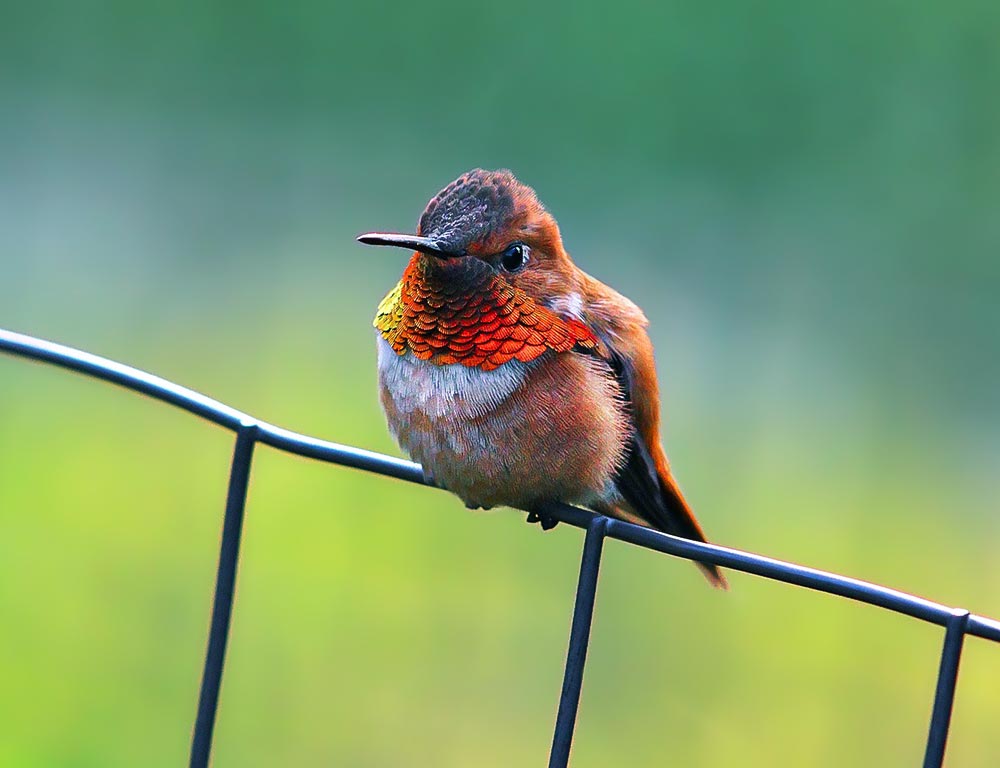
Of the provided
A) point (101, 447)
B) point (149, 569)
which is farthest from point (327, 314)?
point (149, 569)

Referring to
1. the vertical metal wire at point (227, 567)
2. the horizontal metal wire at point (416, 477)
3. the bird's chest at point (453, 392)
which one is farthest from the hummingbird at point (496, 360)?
the vertical metal wire at point (227, 567)

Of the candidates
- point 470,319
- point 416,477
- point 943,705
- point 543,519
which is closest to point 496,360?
point 470,319

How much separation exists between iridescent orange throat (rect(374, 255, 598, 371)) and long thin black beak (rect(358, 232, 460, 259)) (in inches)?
1.7

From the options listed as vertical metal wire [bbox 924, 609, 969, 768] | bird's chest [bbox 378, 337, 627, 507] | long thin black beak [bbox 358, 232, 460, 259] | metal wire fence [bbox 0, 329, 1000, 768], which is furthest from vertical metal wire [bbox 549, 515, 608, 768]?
bird's chest [bbox 378, 337, 627, 507]

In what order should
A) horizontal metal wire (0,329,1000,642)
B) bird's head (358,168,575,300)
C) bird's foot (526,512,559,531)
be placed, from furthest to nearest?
bird's foot (526,512,559,531)
bird's head (358,168,575,300)
horizontal metal wire (0,329,1000,642)

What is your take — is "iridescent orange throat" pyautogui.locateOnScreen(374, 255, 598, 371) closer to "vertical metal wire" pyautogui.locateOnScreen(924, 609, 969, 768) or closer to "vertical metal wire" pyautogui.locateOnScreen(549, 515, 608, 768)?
"vertical metal wire" pyautogui.locateOnScreen(549, 515, 608, 768)

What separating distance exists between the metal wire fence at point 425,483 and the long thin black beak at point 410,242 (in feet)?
0.72

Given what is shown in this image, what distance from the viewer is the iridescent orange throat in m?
1.45

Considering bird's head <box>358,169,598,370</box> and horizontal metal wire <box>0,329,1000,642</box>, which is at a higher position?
bird's head <box>358,169,598,370</box>

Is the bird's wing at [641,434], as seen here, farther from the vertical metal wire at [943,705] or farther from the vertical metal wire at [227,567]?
the vertical metal wire at [943,705]

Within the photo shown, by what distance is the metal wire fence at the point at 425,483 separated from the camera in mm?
871

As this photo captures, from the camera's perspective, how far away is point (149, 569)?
3.25 metres

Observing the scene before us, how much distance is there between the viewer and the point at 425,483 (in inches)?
47.4

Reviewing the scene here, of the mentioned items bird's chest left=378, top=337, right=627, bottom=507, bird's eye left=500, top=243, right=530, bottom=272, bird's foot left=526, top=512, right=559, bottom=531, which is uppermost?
bird's eye left=500, top=243, right=530, bottom=272
